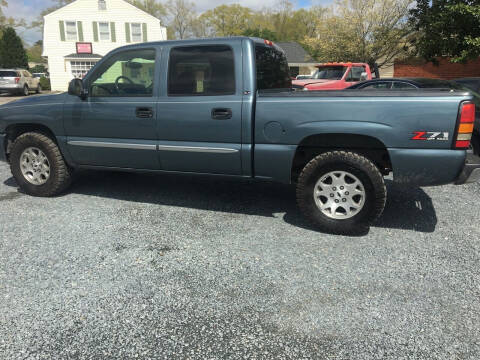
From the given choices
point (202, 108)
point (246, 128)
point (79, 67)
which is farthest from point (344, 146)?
point (79, 67)

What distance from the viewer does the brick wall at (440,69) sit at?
19.5m

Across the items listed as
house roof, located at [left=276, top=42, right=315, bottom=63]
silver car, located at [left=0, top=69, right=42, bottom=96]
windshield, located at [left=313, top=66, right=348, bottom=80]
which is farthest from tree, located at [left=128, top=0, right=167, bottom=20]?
windshield, located at [left=313, top=66, right=348, bottom=80]

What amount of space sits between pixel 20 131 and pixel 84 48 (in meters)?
29.1

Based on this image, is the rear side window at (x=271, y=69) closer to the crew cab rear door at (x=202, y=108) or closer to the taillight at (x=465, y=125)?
the crew cab rear door at (x=202, y=108)

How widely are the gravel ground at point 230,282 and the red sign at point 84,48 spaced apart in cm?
2960

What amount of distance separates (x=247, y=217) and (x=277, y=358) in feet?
7.15

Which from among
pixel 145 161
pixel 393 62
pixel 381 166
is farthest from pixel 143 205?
pixel 393 62

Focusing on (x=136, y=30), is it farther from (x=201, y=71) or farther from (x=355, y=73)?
(x=201, y=71)

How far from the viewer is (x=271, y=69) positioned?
4.37 m

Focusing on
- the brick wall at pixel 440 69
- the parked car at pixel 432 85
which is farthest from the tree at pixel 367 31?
the parked car at pixel 432 85

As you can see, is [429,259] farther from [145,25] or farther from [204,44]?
[145,25]

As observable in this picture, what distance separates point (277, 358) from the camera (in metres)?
2.17

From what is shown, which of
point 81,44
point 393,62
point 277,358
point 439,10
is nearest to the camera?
point 277,358

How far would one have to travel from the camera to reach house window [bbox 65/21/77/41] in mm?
30297
